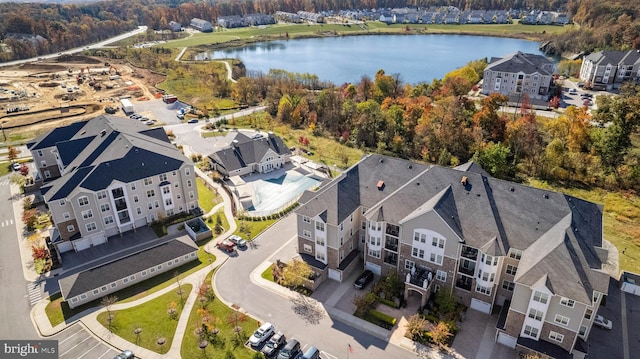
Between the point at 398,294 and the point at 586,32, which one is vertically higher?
the point at 586,32

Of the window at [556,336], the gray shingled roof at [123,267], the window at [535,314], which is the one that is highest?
the window at [535,314]

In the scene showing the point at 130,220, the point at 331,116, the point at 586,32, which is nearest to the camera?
the point at 130,220

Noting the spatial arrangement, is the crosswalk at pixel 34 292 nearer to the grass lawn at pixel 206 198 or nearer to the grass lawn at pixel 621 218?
the grass lawn at pixel 206 198

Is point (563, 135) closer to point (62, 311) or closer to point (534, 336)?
point (534, 336)

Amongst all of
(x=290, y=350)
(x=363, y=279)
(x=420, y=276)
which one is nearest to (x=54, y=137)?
(x=290, y=350)

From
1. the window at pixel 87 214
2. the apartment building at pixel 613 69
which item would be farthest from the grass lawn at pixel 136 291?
the apartment building at pixel 613 69

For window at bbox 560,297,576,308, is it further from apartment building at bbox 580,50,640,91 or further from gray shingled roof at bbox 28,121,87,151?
apartment building at bbox 580,50,640,91

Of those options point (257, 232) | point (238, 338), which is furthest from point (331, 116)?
point (238, 338)
